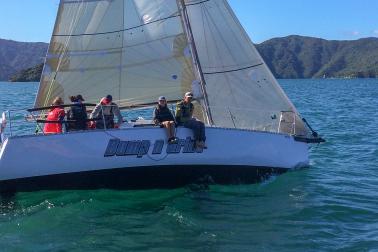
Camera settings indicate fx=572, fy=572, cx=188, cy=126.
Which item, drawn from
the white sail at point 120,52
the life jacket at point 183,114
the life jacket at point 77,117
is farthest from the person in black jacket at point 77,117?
the white sail at point 120,52

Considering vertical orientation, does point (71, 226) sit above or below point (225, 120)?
below

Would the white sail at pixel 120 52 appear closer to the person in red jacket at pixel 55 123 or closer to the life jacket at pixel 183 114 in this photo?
the life jacket at pixel 183 114

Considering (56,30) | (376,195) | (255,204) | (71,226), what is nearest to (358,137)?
(376,195)

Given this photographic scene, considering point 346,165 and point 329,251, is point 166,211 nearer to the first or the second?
point 329,251

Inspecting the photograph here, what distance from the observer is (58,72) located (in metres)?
15.1

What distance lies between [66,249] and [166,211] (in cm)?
273

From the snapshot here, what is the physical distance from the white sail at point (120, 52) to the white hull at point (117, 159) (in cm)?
229

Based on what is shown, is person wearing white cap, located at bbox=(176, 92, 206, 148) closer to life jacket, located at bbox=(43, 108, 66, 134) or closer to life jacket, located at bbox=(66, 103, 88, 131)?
life jacket, located at bbox=(66, 103, 88, 131)

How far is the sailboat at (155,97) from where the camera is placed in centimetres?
1220

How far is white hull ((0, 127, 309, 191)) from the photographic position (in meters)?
12.0

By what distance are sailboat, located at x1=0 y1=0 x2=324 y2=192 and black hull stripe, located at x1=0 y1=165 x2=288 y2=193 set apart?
2 cm

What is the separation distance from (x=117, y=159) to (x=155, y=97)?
118 inches

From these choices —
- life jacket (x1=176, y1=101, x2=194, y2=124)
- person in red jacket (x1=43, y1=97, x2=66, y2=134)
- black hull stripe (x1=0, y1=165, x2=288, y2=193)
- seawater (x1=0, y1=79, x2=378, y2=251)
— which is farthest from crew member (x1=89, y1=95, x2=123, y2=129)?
seawater (x1=0, y1=79, x2=378, y2=251)

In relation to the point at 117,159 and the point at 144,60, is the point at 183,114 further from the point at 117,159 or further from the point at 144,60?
the point at 144,60
